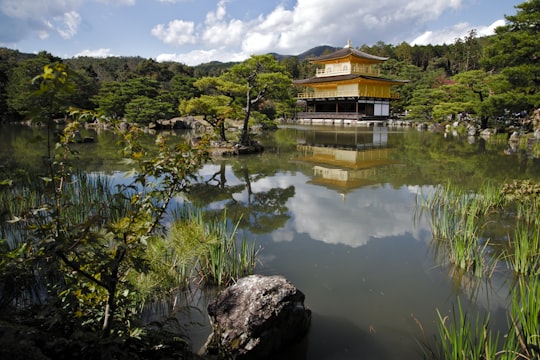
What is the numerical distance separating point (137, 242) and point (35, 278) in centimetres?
221

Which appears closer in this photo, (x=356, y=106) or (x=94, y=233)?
(x=94, y=233)

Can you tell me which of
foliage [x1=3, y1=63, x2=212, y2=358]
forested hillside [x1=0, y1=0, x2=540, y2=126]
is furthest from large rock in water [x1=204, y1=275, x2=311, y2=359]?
forested hillside [x1=0, y1=0, x2=540, y2=126]

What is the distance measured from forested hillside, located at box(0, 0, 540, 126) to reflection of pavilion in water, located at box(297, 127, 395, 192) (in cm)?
269

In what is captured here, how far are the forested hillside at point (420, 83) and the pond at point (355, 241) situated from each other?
251cm

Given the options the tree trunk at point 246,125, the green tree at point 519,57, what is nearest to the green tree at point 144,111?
the tree trunk at point 246,125

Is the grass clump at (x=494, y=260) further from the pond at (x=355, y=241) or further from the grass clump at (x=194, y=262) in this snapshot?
the grass clump at (x=194, y=262)

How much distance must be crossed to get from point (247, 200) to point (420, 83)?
33.6 m

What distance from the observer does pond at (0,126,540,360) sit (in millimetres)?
2951

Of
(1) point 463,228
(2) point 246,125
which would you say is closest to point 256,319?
(1) point 463,228

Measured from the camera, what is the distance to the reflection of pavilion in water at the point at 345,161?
8.85 meters

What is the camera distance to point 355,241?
15.9 ft

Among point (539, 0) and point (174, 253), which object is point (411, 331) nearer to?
point (174, 253)

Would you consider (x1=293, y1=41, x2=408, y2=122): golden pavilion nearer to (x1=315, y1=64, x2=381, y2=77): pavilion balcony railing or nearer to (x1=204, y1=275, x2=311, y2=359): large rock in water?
(x1=315, y1=64, x2=381, y2=77): pavilion balcony railing

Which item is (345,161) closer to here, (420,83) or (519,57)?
(519,57)
